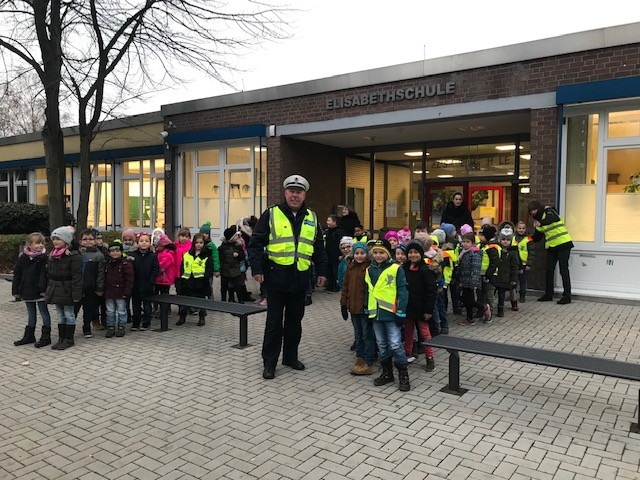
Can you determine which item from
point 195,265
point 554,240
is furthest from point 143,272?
point 554,240

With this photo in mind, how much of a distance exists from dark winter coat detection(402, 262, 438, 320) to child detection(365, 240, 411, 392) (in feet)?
1.26

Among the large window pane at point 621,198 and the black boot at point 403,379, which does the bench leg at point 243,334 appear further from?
the large window pane at point 621,198

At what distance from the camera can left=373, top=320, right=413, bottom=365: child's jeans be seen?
495 cm

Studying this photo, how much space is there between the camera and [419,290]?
5.43 metres

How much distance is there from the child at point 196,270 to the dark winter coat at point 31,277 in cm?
195

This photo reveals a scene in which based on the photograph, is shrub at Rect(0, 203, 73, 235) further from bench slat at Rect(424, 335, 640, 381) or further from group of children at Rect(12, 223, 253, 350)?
bench slat at Rect(424, 335, 640, 381)

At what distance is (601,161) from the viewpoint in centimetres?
926

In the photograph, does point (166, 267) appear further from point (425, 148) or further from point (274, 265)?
point (425, 148)

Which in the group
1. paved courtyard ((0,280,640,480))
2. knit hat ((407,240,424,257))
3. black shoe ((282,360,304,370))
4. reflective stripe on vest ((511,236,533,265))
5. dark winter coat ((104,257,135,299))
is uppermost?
knit hat ((407,240,424,257))

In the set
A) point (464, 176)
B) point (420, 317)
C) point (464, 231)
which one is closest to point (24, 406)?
point (420, 317)

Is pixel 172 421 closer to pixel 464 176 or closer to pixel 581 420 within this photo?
pixel 581 420

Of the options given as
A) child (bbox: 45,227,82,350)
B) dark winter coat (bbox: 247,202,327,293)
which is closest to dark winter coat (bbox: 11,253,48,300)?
child (bbox: 45,227,82,350)

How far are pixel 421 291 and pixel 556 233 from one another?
4764mm

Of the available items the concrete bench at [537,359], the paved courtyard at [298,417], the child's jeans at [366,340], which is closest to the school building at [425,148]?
the paved courtyard at [298,417]
